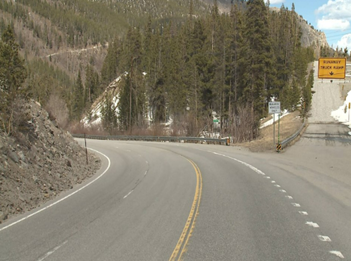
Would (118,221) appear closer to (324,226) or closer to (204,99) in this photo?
(324,226)

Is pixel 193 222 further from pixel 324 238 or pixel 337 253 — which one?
pixel 337 253

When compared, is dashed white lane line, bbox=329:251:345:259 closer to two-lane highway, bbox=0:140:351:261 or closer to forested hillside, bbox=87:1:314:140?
two-lane highway, bbox=0:140:351:261

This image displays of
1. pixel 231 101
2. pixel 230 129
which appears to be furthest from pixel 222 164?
pixel 231 101

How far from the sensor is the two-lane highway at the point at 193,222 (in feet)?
20.7

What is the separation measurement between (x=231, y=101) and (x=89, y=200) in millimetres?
42011

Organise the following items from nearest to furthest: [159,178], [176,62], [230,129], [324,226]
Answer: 1. [324,226]
2. [159,178]
3. [230,129]
4. [176,62]

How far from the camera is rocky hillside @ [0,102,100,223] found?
36.5ft

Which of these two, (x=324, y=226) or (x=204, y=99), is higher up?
(x=204, y=99)

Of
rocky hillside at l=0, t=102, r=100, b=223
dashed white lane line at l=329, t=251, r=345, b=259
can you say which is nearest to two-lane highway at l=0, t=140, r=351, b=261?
dashed white lane line at l=329, t=251, r=345, b=259

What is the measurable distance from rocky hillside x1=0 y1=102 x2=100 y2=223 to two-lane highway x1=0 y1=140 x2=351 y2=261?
1.00m

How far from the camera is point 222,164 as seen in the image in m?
19.2

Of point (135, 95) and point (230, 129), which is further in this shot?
point (135, 95)

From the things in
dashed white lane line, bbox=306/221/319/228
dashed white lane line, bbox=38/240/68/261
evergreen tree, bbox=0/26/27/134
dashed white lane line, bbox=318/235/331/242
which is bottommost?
dashed white lane line, bbox=38/240/68/261

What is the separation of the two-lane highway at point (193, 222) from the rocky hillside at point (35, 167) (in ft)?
3.29
